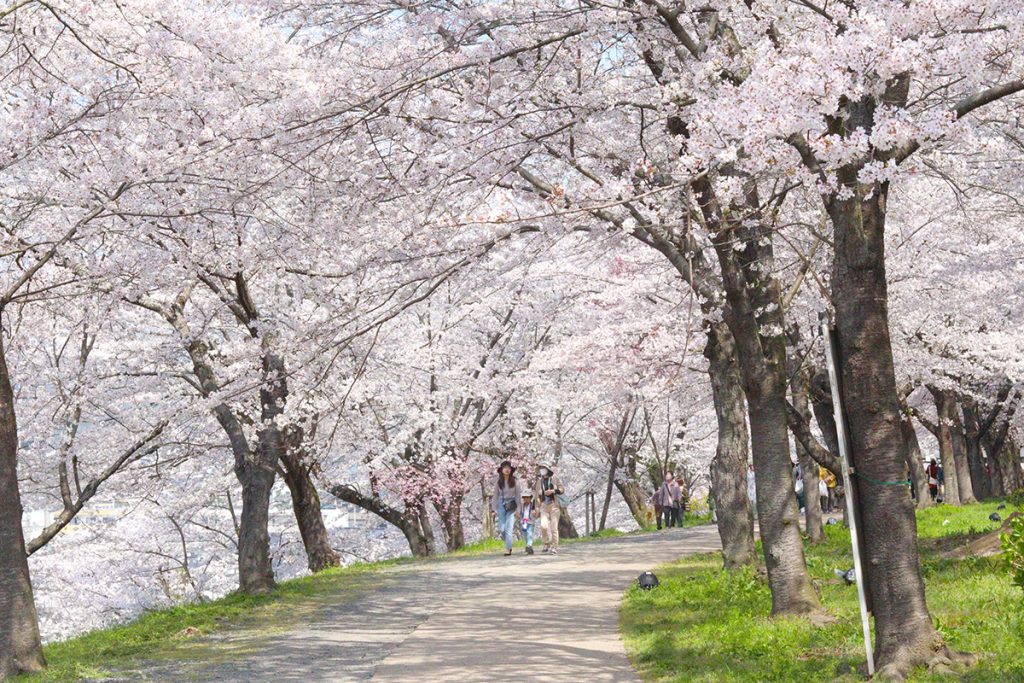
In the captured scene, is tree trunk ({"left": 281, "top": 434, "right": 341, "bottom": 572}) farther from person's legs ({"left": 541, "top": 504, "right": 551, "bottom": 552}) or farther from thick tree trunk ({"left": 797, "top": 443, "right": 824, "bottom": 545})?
thick tree trunk ({"left": 797, "top": 443, "right": 824, "bottom": 545})

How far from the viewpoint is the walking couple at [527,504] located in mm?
20672

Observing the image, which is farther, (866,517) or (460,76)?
(460,76)

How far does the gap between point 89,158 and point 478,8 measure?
6831 mm

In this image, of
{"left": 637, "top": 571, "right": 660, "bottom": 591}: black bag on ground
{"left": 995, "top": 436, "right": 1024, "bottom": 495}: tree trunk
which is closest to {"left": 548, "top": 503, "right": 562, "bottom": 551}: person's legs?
{"left": 637, "top": 571, "right": 660, "bottom": 591}: black bag on ground

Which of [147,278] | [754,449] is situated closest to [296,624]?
[147,278]

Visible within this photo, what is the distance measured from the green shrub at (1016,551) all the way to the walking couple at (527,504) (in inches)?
475

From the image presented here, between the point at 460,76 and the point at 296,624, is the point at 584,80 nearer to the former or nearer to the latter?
the point at 460,76

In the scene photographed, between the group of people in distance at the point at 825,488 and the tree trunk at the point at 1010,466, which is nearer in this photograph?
the group of people in distance at the point at 825,488

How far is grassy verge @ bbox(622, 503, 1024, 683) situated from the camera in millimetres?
8289

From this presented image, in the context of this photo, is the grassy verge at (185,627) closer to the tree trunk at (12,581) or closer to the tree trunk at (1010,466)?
the tree trunk at (12,581)

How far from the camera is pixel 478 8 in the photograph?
9.85 m

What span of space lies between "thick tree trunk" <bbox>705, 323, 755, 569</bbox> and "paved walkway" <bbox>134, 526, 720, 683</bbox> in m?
1.78

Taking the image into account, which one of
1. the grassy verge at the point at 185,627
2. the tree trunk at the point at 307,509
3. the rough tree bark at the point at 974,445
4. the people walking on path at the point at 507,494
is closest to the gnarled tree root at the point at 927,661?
the grassy verge at the point at 185,627

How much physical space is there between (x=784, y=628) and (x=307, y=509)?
1353 cm
